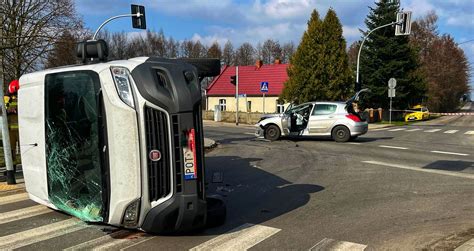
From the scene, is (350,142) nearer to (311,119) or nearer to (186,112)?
(311,119)

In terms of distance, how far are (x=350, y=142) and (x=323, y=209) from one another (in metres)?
10.6

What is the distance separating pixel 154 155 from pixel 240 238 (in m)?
1.42

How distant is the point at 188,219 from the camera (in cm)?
479

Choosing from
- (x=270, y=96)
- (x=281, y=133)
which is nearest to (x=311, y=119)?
(x=281, y=133)

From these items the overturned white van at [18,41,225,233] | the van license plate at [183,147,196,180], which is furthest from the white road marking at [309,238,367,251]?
the van license plate at [183,147,196,180]

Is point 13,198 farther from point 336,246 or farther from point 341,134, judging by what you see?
point 341,134

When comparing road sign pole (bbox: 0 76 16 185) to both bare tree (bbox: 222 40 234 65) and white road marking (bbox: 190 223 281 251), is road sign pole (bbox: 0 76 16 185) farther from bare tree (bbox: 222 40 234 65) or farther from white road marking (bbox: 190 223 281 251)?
bare tree (bbox: 222 40 234 65)

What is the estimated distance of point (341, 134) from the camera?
54.7ft

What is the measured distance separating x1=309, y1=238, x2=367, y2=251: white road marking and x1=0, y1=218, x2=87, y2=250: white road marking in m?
2.85

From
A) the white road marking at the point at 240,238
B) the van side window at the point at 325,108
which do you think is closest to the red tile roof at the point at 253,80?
the van side window at the point at 325,108

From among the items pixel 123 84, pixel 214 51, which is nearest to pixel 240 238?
pixel 123 84

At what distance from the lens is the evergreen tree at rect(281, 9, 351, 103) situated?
3325 cm

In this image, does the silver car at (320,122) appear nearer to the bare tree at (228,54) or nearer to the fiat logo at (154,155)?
the fiat logo at (154,155)

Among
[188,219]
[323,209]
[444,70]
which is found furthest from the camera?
[444,70]
